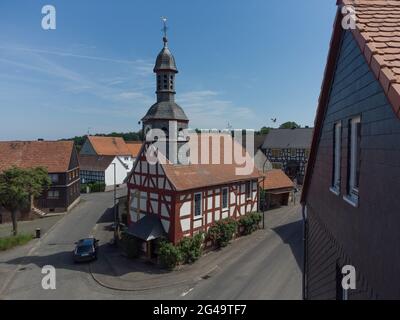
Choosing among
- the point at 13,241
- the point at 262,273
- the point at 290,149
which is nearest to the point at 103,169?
the point at 13,241

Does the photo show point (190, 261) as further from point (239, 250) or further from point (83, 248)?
point (83, 248)

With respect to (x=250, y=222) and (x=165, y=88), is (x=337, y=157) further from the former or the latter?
(x=250, y=222)

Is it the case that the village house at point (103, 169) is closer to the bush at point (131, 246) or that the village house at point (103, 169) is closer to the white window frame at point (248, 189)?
the white window frame at point (248, 189)

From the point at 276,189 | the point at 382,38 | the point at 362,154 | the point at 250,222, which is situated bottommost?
the point at 250,222

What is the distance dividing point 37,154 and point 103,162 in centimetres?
1454

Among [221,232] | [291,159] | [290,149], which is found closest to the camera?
[221,232]

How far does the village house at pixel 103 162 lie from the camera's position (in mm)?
48625

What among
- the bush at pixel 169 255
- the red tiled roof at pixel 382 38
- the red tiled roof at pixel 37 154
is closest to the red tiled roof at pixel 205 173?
the bush at pixel 169 255

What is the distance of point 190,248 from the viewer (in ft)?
63.4

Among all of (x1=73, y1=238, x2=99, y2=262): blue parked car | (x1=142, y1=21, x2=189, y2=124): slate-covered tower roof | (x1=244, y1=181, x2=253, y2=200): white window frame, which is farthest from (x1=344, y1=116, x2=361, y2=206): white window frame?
(x1=244, y1=181, x2=253, y2=200): white window frame

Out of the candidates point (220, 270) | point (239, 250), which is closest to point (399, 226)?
point (220, 270)

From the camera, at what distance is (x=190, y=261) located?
19.5 m

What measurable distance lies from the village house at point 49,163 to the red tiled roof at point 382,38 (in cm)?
3374

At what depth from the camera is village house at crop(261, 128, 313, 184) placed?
5091 cm
